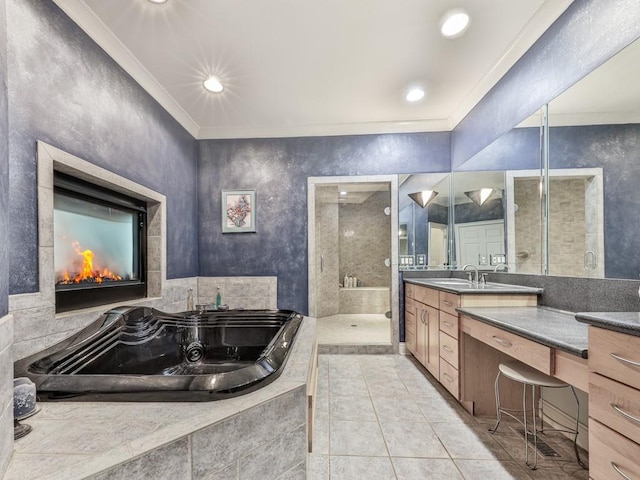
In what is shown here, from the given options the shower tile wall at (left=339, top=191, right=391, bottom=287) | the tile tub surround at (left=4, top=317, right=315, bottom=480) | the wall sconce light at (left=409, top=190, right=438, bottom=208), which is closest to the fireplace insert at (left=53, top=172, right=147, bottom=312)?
the tile tub surround at (left=4, top=317, right=315, bottom=480)

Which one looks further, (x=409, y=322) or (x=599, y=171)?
(x=409, y=322)

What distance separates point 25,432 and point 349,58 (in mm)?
2566

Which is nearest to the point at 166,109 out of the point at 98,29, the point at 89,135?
the point at 98,29

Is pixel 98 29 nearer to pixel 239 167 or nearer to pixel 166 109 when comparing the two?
pixel 166 109

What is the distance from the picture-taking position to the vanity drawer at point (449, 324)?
199 centimetres

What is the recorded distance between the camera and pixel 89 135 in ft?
5.60

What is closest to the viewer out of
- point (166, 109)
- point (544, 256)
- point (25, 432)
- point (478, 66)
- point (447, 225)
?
point (25, 432)

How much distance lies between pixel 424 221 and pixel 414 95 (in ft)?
4.29

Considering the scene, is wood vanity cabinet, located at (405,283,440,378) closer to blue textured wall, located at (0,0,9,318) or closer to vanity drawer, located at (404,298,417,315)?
vanity drawer, located at (404,298,417,315)

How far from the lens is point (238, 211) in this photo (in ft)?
10.7

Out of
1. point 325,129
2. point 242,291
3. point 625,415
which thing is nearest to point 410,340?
point 242,291

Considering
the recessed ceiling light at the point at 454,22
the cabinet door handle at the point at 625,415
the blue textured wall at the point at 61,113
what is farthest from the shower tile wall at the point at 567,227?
the blue textured wall at the point at 61,113

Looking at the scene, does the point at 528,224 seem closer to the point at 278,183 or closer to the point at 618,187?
the point at 618,187

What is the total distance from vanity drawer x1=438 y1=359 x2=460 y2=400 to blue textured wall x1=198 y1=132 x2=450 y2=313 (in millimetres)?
1572
